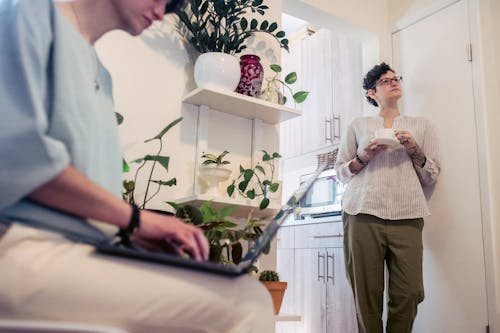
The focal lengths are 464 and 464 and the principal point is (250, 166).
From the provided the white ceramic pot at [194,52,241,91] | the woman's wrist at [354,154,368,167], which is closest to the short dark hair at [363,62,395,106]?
the woman's wrist at [354,154,368,167]

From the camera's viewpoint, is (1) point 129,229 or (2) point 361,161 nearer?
(1) point 129,229

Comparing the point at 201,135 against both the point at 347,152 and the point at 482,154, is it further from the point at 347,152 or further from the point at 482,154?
the point at 482,154

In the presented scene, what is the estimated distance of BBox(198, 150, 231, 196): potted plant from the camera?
1854 millimetres

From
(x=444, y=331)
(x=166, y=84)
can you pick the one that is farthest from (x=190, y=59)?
(x=444, y=331)

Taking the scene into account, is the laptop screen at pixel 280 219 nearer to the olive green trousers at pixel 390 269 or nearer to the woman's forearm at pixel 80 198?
the woman's forearm at pixel 80 198

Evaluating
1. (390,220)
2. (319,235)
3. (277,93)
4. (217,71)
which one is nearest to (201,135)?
(217,71)

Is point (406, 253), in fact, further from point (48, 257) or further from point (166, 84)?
point (48, 257)

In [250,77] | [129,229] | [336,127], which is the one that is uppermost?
[336,127]

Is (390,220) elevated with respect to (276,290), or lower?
elevated

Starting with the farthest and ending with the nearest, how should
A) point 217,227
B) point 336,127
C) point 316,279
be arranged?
point 336,127, point 316,279, point 217,227

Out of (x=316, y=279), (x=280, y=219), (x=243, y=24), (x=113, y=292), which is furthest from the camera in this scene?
(x=316, y=279)

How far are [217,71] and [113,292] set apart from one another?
1442mm

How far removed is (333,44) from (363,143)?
4.40ft

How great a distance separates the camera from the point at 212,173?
1.85m
